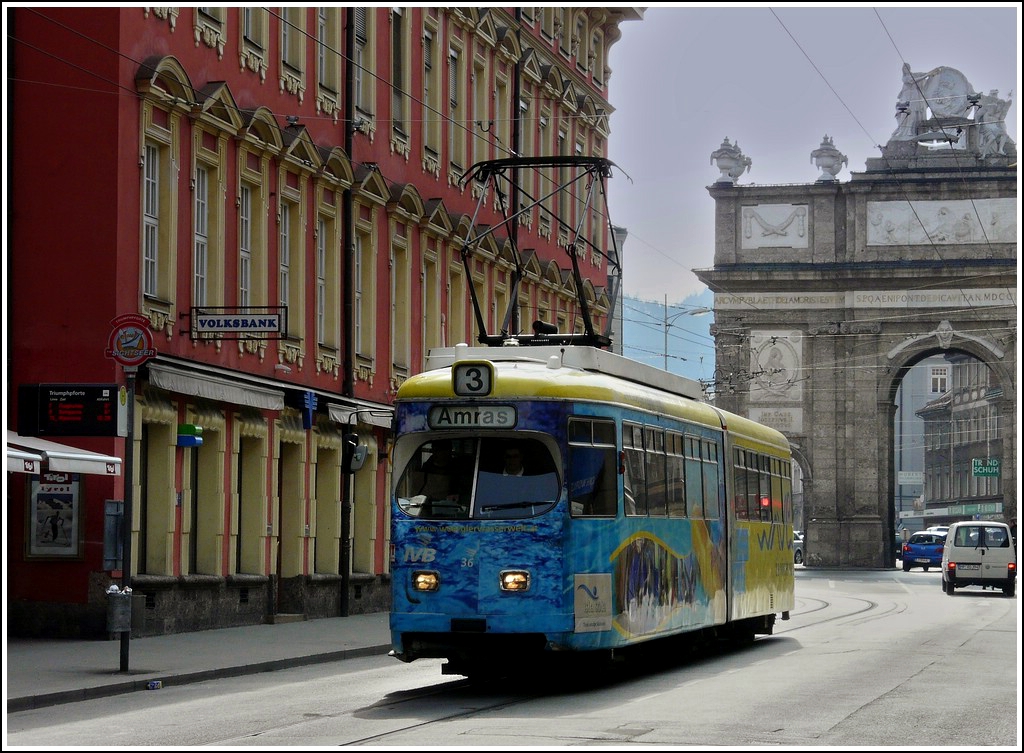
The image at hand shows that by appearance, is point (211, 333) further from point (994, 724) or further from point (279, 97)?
point (994, 724)

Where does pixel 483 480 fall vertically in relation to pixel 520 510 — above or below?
above

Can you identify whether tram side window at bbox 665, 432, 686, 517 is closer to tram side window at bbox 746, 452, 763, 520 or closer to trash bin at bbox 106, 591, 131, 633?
tram side window at bbox 746, 452, 763, 520

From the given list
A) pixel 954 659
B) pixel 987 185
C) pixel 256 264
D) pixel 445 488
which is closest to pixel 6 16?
pixel 256 264

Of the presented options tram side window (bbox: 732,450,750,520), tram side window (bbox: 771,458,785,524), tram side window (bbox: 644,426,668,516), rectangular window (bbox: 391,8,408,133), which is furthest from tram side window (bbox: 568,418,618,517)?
rectangular window (bbox: 391,8,408,133)

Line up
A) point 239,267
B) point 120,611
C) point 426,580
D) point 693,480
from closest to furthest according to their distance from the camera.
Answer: point 426,580 → point 120,611 → point 693,480 → point 239,267

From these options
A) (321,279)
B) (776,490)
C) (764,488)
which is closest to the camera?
(764,488)

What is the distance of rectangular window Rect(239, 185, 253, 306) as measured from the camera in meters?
28.7

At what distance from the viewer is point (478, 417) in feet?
55.3

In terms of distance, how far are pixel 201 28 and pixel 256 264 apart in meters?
3.92

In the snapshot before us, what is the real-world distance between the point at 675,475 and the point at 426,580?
4.06 metres

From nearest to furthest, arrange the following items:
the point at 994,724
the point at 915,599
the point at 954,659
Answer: the point at 994,724
the point at 954,659
the point at 915,599

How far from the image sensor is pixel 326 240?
32.6 meters

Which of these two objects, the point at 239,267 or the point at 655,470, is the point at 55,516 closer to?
the point at 239,267

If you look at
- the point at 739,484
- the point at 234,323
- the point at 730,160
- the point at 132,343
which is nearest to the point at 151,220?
the point at 234,323
